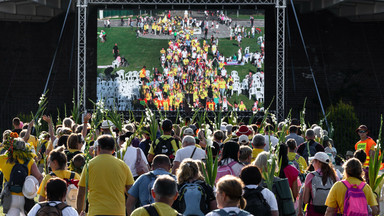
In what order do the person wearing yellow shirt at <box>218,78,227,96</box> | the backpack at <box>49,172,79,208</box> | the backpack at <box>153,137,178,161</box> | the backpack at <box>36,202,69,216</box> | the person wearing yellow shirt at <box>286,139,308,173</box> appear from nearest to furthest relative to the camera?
the backpack at <box>36,202,69,216</box>
the backpack at <box>49,172,79,208</box>
the person wearing yellow shirt at <box>286,139,308,173</box>
the backpack at <box>153,137,178,161</box>
the person wearing yellow shirt at <box>218,78,227,96</box>

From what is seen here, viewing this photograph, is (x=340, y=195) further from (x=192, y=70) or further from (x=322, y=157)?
(x=192, y=70)

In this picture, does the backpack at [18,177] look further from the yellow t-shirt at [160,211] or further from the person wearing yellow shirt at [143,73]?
the person wearing yellow shirt at [143,73]

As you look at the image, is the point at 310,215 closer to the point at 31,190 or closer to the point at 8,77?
the point at 31,190

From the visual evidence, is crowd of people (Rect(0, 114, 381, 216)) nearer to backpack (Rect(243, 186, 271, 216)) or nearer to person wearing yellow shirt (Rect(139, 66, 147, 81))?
backpack (Rect(243, 186, 271, 216))

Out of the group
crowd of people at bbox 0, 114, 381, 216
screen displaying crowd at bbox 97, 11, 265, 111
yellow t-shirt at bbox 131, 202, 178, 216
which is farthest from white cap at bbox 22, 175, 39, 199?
screen displaying crowd at bbox 97, 11, 265, 111

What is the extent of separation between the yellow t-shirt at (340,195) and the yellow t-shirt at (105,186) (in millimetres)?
1929

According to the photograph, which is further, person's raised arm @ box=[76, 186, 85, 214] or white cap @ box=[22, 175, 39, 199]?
white cap @ box=[22, 175, 39, 199]

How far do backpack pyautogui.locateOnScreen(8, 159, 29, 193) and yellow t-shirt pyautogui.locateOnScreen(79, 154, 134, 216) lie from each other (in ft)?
5.53

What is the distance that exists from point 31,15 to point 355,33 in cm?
1179

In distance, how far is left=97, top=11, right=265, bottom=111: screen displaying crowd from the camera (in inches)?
953

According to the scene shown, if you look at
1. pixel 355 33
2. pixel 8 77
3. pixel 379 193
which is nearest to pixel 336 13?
pixel 355 33

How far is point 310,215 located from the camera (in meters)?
7.33

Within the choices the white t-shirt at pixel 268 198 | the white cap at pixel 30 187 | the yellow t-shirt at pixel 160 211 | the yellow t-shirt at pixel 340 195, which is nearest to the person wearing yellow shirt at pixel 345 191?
the yellow t-shirt at pixel 340 195

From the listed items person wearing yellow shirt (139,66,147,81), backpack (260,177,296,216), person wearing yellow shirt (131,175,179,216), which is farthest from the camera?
person wearing yellow shirt (139,66,147,81)
